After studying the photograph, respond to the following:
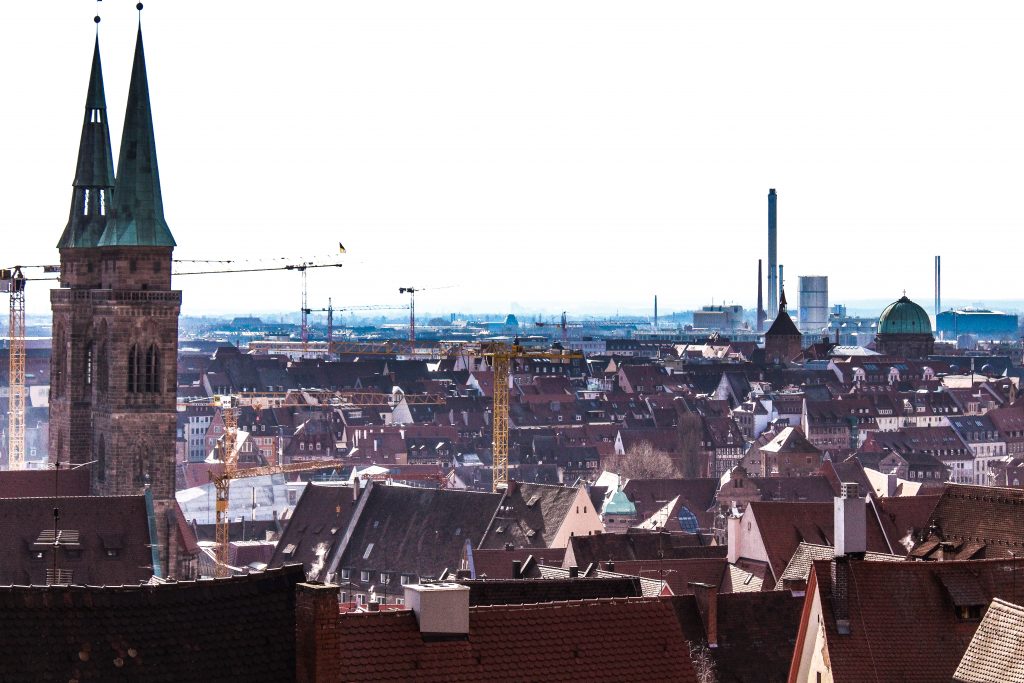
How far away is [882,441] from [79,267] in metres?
106

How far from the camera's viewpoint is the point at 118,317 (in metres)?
96.8

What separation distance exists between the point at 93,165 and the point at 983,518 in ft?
183

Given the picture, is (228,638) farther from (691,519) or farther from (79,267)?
(691,519)

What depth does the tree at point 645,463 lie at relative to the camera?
181 m

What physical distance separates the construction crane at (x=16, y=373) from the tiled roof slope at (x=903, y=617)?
130758 millimetres

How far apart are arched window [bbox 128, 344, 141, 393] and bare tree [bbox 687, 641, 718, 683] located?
51960 mm

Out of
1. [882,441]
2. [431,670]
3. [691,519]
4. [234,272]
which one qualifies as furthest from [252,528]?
[431,670]

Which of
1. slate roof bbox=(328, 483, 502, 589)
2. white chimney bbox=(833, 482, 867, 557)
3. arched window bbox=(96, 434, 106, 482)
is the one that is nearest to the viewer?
white chimney bbox=(833, 482, 867, 557)

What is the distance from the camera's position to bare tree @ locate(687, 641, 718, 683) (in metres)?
46.8

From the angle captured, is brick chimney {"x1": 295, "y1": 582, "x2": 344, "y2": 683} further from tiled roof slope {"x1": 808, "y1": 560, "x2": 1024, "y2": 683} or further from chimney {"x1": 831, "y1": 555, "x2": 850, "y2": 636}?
chimney {"x1": 831, "y1": 555, "x2": 850, "y2": 636}

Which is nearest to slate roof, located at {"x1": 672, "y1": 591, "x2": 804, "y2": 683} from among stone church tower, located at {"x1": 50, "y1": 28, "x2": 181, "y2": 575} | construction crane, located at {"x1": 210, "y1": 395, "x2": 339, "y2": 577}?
stone church tower, located at {"x1": 50, "y1": 28, "x2": 181, "y2": 575}

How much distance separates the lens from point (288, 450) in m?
194

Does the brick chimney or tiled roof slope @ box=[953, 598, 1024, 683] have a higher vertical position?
the brick chimney

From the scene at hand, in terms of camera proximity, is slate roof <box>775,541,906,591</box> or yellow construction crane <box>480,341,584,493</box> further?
yellow construction crane <box>480,341,584,493</box>
